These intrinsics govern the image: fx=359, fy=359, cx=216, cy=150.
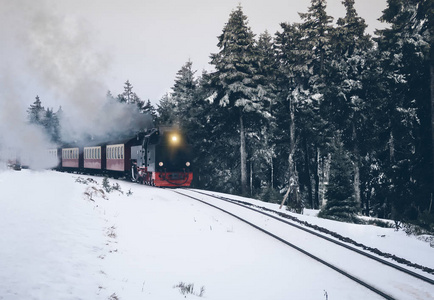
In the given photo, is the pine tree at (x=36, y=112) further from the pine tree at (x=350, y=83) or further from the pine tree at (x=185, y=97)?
the pine tree at (x=350, y=83)

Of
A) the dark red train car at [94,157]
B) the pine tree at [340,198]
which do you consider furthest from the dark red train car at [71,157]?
the pine tree at [340,198]

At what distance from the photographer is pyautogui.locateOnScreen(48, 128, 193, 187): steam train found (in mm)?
24859

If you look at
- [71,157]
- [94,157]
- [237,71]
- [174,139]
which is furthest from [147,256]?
[71,157]

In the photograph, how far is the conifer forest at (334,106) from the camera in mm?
20141

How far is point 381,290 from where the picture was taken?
22.6 ft

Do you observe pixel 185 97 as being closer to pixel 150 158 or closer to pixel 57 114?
pixel 150 158

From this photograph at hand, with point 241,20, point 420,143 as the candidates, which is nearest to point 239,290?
point 420,143

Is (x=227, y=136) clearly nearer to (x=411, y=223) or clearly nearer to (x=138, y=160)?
(x=138, y=160)

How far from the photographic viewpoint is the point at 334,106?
27.8 metres

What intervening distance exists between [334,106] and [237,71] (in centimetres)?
807

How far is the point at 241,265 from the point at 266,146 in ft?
92.0

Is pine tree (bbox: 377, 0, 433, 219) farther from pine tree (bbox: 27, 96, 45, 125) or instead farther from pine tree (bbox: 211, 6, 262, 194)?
pine tree (bbox: 27, 96, 45, 125)

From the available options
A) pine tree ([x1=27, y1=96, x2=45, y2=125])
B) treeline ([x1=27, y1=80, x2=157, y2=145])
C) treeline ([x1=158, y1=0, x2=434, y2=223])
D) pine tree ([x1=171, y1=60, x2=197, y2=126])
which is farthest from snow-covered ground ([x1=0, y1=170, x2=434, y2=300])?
pine tree ([x1=27, y1=96, x2=45, y2=125])

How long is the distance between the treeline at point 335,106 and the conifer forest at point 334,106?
76 millimetres
